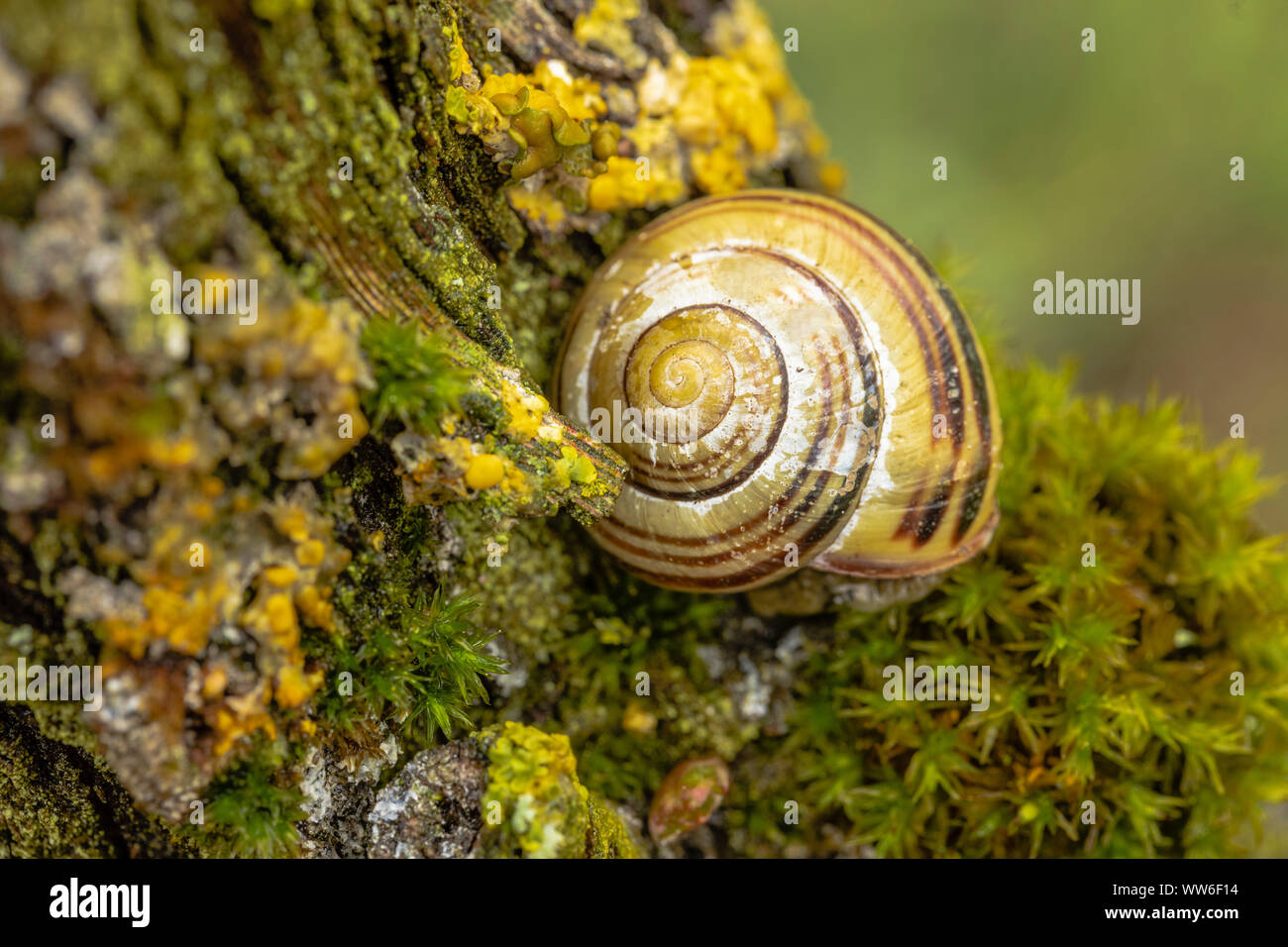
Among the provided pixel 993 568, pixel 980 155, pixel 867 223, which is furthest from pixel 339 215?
pixel 980 155

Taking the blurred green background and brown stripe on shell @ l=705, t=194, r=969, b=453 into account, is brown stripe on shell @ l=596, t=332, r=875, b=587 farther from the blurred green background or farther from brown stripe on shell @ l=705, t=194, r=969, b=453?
the blurred green background
